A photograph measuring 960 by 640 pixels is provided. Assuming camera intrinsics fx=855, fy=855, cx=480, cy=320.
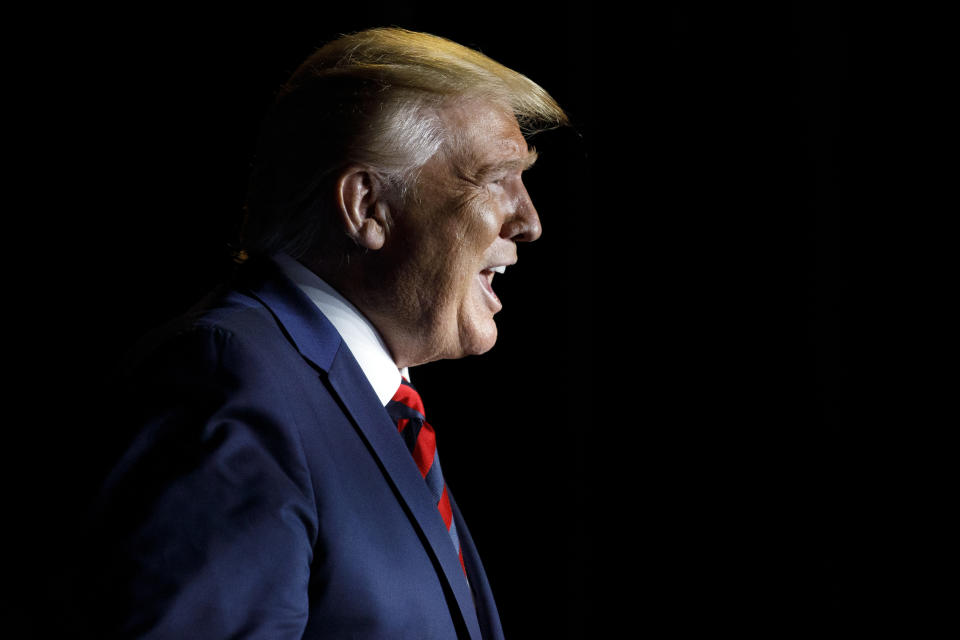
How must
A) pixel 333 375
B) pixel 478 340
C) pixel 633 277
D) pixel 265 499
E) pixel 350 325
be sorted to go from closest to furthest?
1. pixel 265 499
2. pixel 333 375
3. pixel 350 325
4. pixel 478 340
5. pixel 633 277

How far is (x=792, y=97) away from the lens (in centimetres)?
199

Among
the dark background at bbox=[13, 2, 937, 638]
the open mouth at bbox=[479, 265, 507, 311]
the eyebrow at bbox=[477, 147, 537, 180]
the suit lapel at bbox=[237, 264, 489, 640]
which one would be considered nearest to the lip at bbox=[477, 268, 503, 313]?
the open mouth at bbox=[479, 265, 507, 311]

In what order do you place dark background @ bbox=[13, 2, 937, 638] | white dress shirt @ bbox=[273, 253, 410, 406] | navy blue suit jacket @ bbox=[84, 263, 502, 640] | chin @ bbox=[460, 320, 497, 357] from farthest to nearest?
dark background @ bbox=[13, 2, 937, 638]
chin @ bbox=[460, 320, 497, 357]
white dress shirt @ bbox=[273, 253, 410, 406]
navy blue suit jacket @ bbox=[84, 263, 502, 640]

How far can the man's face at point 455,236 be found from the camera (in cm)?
112

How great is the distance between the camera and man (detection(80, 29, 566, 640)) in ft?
2.40

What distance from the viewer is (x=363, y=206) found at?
111 cm

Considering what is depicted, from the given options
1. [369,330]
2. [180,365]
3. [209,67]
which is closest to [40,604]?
[180,365]

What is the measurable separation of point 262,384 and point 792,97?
1.60 metres

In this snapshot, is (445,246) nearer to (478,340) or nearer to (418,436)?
(478,340)

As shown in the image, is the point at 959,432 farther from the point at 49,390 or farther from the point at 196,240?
the point at 49,390

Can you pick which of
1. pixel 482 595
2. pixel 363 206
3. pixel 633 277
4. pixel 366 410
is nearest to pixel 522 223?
pixel 363 206

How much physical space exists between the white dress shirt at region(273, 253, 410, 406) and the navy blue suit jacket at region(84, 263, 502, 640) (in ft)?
0.22

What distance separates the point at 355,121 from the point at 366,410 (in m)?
0.39

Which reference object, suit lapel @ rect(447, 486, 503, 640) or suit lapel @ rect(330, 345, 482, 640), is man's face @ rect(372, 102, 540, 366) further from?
suit lapel @ rect(447, 486, 503, 640)
